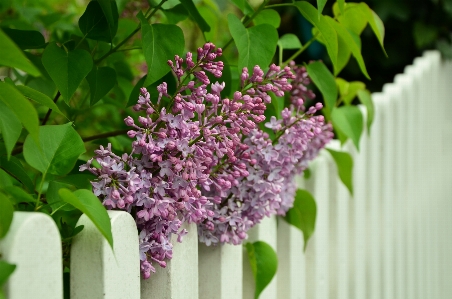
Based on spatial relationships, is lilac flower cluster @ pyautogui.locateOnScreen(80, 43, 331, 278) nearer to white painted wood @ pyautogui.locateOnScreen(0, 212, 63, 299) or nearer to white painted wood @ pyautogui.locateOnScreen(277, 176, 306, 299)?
white painted wood @ pyautogui.locateOnScreen(0, 212, 63, 299)

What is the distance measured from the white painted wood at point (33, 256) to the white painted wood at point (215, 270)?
37cm

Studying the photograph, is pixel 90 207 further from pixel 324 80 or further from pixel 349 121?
pixel 349 121

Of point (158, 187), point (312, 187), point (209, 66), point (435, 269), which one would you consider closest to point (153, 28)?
point (209, 66)

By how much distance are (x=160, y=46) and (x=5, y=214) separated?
320mm

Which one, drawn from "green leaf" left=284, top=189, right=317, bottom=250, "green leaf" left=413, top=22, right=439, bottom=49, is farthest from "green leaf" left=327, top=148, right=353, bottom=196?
"green leaf" left=413, top=22, right=439, bottom=49

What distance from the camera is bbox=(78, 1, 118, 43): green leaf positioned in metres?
0.86

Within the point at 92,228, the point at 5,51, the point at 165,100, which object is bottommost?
the point at 92,228

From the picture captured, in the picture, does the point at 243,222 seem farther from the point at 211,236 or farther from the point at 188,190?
the point at 188,190

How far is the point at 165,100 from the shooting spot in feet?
3.23

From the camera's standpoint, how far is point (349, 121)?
50.0 inches

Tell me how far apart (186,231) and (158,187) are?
0.34 ft

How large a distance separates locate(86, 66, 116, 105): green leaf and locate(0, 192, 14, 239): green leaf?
32cm

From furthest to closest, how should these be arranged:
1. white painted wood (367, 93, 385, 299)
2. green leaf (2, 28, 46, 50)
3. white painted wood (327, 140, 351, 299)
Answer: white painted wood (367, 93, 385, 299) → white painted wood (327, 140, 351, 299) → green leaf (2, 28, 46, 50)

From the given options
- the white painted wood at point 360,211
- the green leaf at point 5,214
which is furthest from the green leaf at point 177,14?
the white painted wood at point 360,211
